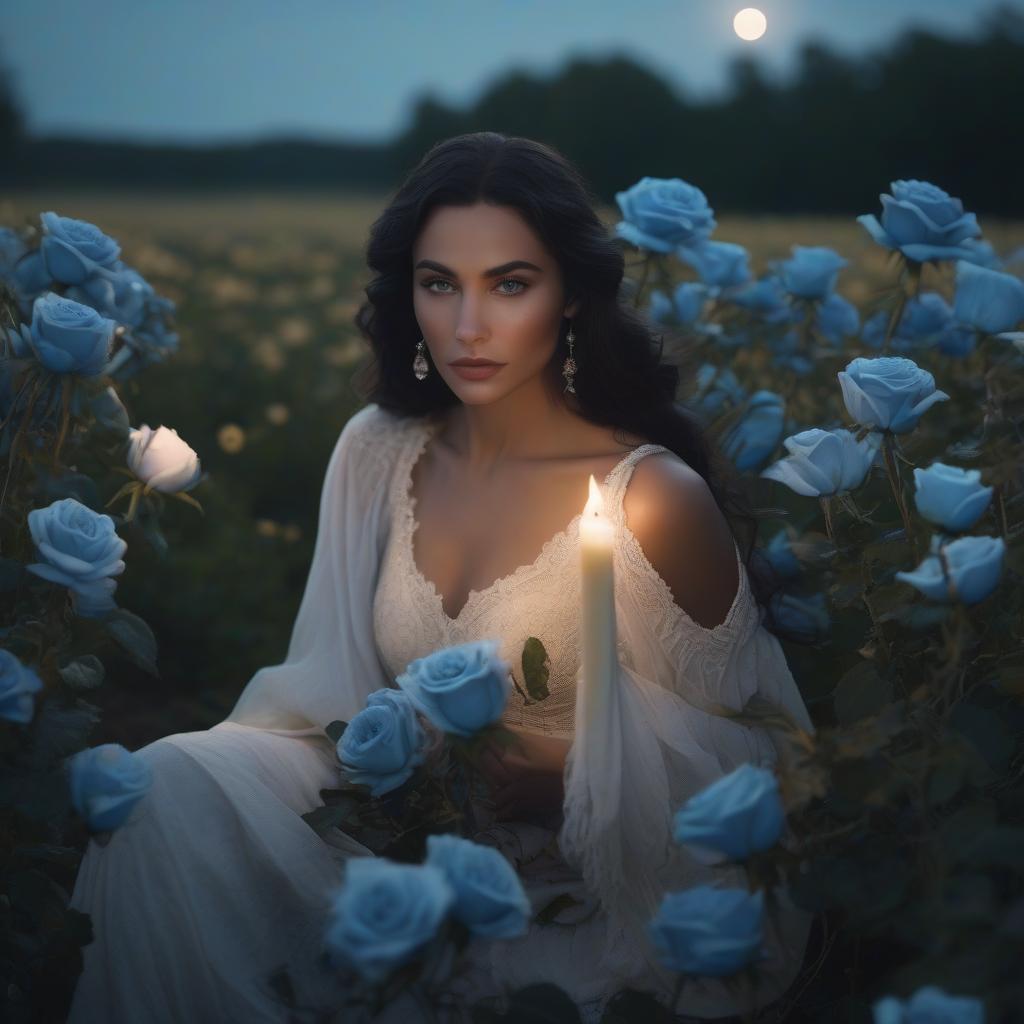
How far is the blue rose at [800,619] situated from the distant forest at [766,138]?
8.74 ft

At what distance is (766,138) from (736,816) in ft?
18.8

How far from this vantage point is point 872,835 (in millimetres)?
1503

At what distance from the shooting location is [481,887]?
1214 mm

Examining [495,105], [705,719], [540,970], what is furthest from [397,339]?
[495,105]

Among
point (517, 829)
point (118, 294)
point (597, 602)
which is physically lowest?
point (517, 829)

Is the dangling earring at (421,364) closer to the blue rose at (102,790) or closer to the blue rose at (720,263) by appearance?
the blue rose at (720,263)

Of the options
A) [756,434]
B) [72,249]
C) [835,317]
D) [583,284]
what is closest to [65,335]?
[72,249]

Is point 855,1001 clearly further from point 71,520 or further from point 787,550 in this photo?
point 71,520

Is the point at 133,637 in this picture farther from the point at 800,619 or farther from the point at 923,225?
the point at 923,225

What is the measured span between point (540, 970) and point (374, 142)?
477cm

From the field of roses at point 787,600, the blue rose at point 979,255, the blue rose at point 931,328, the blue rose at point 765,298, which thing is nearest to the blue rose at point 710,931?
the field of roses at point 787,600

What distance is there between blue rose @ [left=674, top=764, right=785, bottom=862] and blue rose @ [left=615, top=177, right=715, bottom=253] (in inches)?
59.5

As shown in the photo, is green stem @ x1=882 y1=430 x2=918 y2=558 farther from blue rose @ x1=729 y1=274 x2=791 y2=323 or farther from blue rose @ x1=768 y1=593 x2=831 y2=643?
blue rose @ x1=729 y1=274 x2=791 y2=323

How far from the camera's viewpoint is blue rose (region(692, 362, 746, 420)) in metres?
2.71
